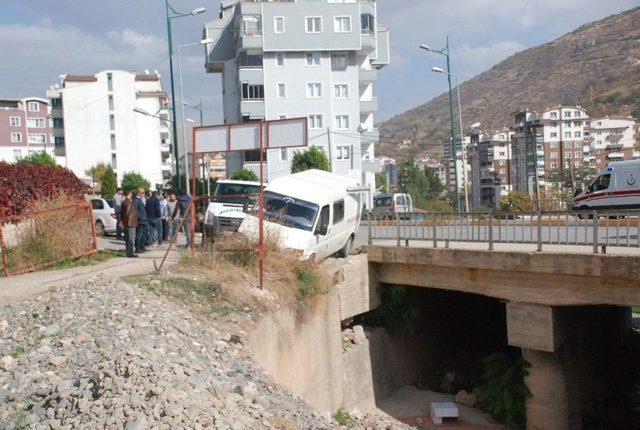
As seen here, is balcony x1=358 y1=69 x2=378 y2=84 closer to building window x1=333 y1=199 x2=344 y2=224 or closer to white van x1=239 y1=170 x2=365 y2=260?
white van x1=239 y1=170 x2=365 y2=260

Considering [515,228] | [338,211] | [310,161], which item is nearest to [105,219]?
[338,211]

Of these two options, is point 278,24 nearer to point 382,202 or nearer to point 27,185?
point 382,202

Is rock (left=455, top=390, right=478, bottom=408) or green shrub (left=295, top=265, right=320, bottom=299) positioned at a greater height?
green shrub (left=295, top=265, right=320, bottom=299)

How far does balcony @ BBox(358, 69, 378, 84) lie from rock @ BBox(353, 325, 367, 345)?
4178 cm

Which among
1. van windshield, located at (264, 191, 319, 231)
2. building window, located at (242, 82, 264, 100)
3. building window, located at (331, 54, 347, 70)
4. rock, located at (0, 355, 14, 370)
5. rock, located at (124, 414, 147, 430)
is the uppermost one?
building window, located at (331, 54, 347, 70)

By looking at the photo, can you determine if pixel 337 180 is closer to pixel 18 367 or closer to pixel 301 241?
pixel 301 241

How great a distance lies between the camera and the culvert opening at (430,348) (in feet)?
52.9

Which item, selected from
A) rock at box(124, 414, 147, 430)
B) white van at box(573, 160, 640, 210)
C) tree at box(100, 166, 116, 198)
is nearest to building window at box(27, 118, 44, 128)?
tree at box(100, 166, 116, 198)

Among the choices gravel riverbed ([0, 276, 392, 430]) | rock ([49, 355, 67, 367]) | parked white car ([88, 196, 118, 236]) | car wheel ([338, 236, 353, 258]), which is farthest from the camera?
parked white car ([88, 196, 118, 236])

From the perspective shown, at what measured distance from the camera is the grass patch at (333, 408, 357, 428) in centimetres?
1371

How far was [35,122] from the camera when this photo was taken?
8162 cm

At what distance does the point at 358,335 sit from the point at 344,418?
101 inches

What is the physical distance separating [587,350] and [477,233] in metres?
4.49

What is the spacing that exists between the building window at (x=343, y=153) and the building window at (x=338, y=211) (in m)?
38.3
